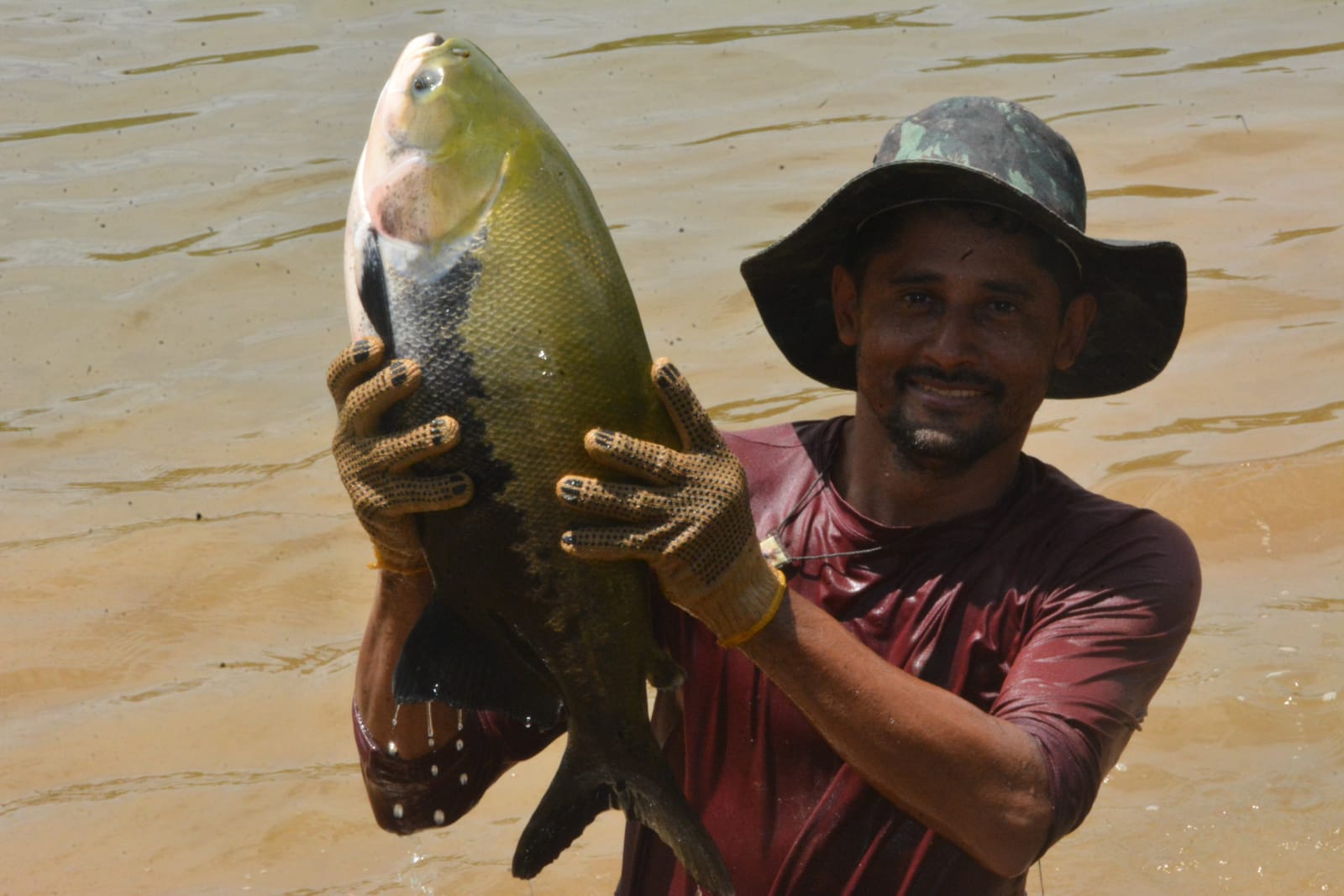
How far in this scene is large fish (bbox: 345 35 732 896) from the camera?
7.38 ft

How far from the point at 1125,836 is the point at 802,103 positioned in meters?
5.15

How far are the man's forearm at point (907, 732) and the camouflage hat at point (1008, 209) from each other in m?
0.76

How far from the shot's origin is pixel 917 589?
2732 millimetres

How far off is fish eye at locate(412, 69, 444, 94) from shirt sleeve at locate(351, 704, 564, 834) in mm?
1092

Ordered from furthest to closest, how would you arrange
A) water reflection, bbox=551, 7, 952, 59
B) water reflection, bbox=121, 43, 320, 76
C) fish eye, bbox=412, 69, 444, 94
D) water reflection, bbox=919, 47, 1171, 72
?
water reflection, bbox=551, 7, 952, 59 < water reflection, bbox=121, 43, 320, 76 < water reflection, bbox=919, 47, 1171, 72 < fish eye, bbox=412, 69, 444, 94

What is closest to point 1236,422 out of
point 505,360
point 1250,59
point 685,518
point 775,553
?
point 775,553

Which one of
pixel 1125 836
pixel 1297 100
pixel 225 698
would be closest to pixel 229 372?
pixel 225 698

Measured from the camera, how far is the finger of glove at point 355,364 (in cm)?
228

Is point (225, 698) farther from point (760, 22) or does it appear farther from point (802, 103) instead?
point (760, 22)

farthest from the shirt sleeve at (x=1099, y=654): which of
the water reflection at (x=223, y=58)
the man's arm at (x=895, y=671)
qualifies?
the water reflection at (x=223, y=58)

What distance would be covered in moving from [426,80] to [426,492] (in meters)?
0.56

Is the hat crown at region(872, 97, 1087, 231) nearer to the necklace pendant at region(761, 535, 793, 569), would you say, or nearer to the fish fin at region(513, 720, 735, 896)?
the necklace pendant at region(761, 535, 793, 569)

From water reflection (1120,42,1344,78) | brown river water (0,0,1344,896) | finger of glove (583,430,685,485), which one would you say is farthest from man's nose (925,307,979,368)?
water reflection (1120,42,1344,78)

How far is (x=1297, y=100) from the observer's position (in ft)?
28.0
